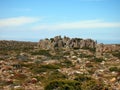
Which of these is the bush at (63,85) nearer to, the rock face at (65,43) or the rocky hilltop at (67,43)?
the rocky hilltop at (67,43)

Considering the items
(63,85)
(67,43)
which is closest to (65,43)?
(67,43)

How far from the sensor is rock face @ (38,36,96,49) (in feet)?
343

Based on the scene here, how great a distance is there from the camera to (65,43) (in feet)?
353

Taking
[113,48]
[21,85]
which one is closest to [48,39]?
[113,48]

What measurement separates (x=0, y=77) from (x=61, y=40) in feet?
226

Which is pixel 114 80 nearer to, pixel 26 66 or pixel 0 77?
pixel 0 77

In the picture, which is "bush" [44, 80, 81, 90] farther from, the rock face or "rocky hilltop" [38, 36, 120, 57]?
the rock face

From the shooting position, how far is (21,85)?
33500 mm

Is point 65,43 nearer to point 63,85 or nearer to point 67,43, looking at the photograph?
point 67,43

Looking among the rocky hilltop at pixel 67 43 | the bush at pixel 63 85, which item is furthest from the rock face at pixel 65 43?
the bush at pixel 63 85

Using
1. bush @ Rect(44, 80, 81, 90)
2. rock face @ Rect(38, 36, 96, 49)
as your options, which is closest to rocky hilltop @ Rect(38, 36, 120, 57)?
rock face @ Rect(38, 36, 96, 49)

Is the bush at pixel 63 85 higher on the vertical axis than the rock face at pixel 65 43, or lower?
lower

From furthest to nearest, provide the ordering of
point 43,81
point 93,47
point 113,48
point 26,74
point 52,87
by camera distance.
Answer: point 93,47 → point 113,48 → point 26,74 → point 43,81 → point 52,87

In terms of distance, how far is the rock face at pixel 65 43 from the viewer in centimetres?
10444
